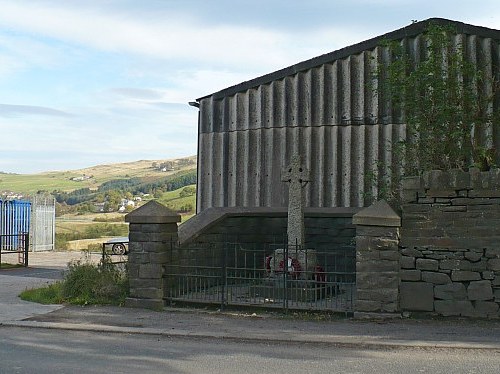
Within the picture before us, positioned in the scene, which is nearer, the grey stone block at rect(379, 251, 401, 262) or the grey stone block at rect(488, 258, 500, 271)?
the grey stone block at rect(488, 258, 500, 271)

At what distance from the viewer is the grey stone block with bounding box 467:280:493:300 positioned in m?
11.1

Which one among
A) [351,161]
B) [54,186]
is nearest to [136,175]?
[54,186]

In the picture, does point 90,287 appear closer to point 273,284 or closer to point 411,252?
point 273,284

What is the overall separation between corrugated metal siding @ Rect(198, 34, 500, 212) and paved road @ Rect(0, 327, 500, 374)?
23.1ft

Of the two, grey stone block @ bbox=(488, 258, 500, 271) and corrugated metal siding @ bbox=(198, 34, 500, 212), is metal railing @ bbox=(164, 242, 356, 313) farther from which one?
corrugated metal siding @ bbox=(198, 34, 500, 212)

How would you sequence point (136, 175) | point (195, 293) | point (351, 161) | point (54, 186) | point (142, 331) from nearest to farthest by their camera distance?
point (142, 331) < point (195, 293) < point (351, 161) < point (54, 186) < point (136, 175)

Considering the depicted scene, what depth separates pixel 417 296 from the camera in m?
11.4

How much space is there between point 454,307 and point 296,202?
375 cm

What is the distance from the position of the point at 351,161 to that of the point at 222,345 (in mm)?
7915

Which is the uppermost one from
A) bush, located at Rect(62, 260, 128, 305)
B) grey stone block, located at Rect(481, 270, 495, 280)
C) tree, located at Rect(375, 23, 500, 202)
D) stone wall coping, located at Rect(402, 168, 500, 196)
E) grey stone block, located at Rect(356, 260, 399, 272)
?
tree, located at Rect(375, 23, 500, 202)

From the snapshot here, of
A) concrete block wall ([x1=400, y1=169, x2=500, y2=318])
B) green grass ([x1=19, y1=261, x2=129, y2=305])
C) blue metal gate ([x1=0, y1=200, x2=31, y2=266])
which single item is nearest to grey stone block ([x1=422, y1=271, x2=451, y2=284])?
concrete block wall ([x1=400, y1=169, x2=500, y2=318])

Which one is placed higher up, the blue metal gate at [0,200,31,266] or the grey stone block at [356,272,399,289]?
the blue metal gate at [0,200,31,266]

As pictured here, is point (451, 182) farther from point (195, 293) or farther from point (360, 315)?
point (195, 293)

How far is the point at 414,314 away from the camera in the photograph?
11.4 meters
